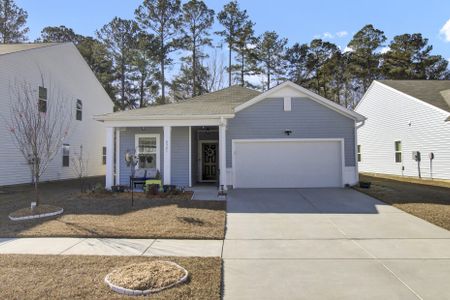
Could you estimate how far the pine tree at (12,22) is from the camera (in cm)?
2784

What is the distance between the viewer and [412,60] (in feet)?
101

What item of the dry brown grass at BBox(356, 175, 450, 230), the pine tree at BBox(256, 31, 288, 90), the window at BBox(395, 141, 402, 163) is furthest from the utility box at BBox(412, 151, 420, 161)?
the pine tree at BBox(256, 31, 288, 90)

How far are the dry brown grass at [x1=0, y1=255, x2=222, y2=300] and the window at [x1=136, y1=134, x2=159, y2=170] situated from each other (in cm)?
890

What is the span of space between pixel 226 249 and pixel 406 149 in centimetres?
1671

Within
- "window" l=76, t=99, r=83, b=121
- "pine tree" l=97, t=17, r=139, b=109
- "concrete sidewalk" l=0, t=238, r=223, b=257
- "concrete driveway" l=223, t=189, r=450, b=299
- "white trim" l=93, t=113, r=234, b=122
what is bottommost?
"concrete driveway" l=223, t=189, r=450, b=299

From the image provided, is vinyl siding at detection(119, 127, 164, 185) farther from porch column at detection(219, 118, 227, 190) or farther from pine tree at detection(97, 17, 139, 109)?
pine tree at detection(97, 17, 139, 109)

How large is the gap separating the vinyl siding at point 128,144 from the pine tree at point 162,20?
15.8 metres

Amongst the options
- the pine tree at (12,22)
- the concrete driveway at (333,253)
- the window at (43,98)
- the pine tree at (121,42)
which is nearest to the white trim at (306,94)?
the concrete driveway at (333,253)

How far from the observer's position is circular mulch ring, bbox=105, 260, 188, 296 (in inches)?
154

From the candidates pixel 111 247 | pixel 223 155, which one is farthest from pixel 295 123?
pixel 111 247

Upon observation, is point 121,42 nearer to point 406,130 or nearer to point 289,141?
point 289,141

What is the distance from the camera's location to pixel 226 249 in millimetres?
5773

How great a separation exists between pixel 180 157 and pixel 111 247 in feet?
27.1

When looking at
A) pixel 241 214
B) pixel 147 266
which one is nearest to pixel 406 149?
pixel 241 214
